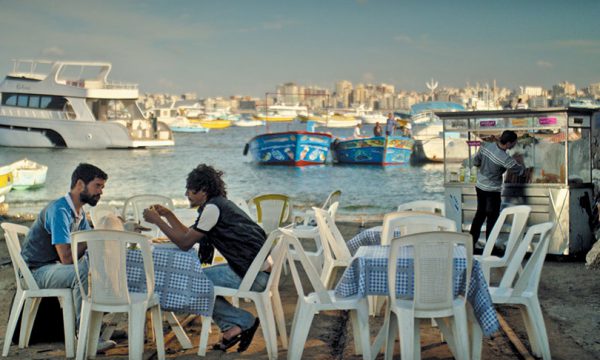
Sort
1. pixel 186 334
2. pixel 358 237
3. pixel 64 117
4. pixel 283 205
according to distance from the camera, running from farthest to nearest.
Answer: pixel 64 117
pixel 283 205
pixel 358 237
pixel 186 334

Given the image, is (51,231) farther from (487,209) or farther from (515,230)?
(487,209)

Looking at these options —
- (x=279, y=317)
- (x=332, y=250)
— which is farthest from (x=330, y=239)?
(x=279, y=317)

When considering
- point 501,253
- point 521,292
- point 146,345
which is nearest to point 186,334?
point 146,345

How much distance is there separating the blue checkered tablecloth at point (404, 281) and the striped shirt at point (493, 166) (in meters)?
4.12

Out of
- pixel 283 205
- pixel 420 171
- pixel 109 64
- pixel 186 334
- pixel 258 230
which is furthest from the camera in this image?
pixel 109 64

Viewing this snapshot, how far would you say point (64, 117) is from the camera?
57.3m

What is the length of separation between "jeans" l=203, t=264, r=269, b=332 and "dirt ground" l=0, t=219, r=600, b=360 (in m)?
0.21

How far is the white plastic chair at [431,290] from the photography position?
4465mm

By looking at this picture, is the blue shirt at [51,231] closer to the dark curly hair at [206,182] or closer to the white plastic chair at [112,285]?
the white plastic chair at [112,285]

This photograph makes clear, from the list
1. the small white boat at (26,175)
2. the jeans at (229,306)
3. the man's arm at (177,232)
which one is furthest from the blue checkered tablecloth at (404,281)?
the small white boat at (26,175)

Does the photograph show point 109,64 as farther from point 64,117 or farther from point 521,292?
point 521,292

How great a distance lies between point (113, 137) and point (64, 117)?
3.53 metres

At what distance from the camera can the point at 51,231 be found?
5148 mm

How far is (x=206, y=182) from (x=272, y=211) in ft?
13.1
